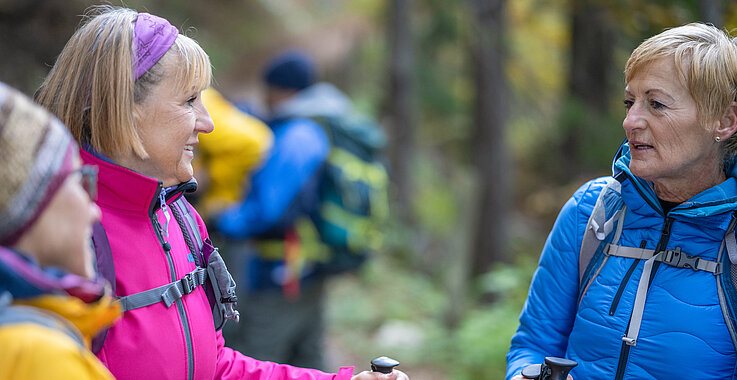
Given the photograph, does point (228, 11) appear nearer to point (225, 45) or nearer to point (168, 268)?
point (225, 45)

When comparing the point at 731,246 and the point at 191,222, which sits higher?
the point at 731,246

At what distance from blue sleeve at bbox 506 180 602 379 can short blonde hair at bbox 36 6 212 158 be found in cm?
157

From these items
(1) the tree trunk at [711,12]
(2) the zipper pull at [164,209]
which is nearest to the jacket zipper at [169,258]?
(2) the zipper pull at [164,209]

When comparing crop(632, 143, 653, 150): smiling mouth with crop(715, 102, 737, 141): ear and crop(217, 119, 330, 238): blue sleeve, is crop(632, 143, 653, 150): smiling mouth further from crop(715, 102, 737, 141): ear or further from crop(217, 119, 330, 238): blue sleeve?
crop(217, 119, 330, 238): blue sleeve

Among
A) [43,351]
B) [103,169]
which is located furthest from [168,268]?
[43,351]

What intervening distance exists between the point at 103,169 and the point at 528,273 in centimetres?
651

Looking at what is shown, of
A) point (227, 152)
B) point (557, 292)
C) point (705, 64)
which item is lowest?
point (557, 292)

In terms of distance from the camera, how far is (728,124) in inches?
92.7

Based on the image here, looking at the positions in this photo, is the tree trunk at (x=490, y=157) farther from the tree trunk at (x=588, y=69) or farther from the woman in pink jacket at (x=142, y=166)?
the woman in pink jacket at (x=142, y=166)

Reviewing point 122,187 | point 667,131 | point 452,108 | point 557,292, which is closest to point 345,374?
point 557,292

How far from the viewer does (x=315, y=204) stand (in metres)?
4.99

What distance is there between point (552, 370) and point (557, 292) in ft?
1.38

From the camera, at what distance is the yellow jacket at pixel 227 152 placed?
5.08 m

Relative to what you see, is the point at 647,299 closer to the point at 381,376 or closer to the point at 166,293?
the point at 381,376
